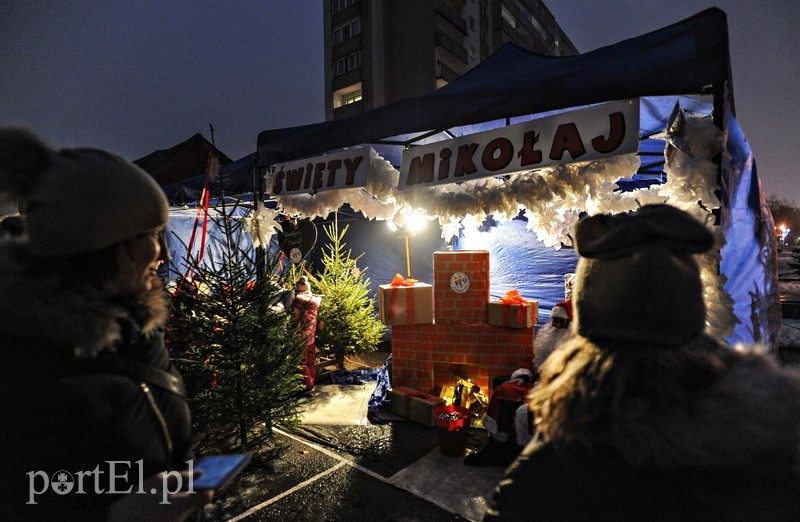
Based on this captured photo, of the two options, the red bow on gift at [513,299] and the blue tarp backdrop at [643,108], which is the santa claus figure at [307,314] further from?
the red bow on gift at [513,299]

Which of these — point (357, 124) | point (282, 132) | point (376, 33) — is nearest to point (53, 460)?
point (357, 124)

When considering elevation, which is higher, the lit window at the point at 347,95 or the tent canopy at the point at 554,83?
the lit window at the point at 347,95

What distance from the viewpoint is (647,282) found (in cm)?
94

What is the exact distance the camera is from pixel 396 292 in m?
5.34

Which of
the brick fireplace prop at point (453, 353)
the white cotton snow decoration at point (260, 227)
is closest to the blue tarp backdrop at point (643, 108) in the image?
the white cotton snow decoration at point (260, 227)

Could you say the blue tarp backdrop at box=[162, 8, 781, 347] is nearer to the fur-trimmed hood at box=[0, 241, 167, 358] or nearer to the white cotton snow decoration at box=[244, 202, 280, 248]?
the white cotton snow decoration at box=[244, 202, 280, 248]

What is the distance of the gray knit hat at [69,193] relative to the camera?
1004 millimetres

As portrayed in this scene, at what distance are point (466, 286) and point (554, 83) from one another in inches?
107

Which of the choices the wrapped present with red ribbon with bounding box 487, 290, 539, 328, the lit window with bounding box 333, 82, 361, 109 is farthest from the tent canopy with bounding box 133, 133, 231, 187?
the lit window with bounding box 333, 82, 361, 109

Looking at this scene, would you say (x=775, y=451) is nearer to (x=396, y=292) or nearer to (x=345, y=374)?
(x=396, y=292)

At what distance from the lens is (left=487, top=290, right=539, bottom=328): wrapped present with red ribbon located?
4906 mm

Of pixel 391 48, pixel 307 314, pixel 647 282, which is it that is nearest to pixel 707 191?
pixel 647 282

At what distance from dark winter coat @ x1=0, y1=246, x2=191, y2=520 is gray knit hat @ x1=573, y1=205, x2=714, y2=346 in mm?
1245

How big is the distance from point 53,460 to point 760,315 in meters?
4.55
